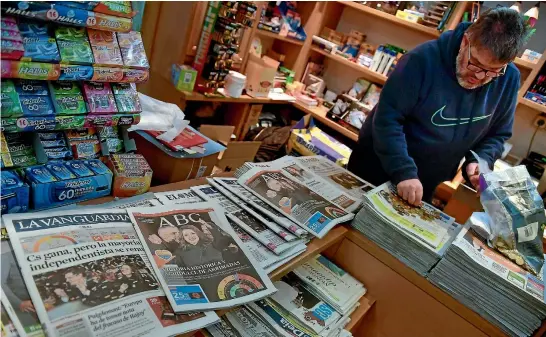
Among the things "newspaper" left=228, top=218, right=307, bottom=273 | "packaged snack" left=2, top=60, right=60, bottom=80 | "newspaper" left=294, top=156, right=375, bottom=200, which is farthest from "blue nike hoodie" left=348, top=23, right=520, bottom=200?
"packaged snack" left=2, top=60, right=60, bottom=80

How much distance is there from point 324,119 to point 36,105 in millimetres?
2559

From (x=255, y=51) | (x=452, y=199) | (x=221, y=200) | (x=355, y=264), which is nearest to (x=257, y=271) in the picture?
(x=221, y=200)

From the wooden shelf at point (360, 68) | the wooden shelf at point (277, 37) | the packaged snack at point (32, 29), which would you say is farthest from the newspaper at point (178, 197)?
the wooden shelf at point (360, 68)

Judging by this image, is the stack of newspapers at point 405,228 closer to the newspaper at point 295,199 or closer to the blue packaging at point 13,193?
the newspaper at point 295,199

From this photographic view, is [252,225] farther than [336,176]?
No

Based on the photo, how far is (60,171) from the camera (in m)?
0.88

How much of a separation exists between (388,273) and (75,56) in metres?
1.04

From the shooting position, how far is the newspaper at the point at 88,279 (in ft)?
2.06

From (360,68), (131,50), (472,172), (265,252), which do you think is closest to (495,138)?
(472,172)

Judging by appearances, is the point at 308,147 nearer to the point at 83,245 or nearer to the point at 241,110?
the point at 241,110

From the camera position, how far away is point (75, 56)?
844mm

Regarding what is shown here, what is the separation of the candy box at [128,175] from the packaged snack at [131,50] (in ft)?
0.81

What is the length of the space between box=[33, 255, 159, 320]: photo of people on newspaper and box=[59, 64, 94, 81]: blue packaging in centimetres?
41

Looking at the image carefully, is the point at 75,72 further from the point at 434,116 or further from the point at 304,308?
the point at 434,116
